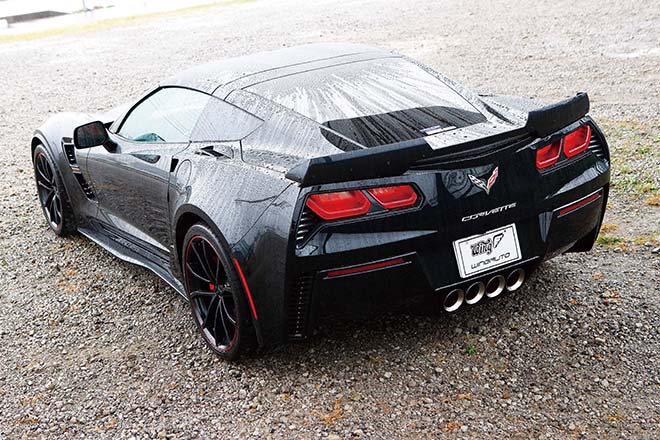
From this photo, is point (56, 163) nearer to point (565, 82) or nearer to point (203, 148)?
point (203, 148)

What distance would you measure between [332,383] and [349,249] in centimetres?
72

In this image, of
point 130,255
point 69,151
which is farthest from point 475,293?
point 69,151

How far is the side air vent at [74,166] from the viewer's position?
500cm

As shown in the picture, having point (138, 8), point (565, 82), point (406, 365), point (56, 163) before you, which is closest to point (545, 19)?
point (565, 82)

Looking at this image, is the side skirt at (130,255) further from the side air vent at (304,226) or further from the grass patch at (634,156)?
the grass patch at (634,156)

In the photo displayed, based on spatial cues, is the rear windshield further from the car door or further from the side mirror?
the side mirror

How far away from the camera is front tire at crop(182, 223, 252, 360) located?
3369mm

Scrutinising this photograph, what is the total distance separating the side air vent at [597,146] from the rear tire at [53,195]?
3528 mm

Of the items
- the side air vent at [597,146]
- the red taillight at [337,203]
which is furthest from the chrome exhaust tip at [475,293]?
the side air vent at [597,146]

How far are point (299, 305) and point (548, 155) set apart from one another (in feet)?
4.35

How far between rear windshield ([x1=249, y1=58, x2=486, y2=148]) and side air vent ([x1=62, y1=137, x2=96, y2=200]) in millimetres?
1761

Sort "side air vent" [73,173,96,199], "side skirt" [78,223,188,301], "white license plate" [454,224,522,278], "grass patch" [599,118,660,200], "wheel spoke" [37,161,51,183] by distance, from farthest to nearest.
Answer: "wheel spoke" [37,161,51,183], "grass patch" [599,118,660,200], "side air vent" [73,173,96,199], "side skirt" [78,223,188,301], "white license plate" [454,224,522,278]

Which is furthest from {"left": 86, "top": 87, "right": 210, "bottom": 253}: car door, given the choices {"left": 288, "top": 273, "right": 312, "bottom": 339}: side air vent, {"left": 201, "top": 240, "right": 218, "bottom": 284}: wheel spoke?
{"left": 288, "top": 273, "right": 312, "bottom": 339}: side air vent

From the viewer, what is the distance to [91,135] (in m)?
4.46
